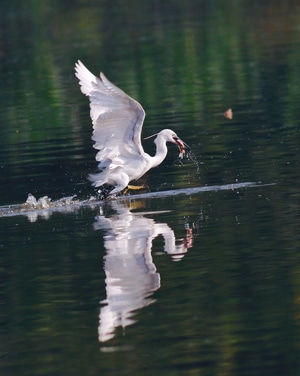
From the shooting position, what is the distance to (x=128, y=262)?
1241 cm

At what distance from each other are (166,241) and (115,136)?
3447 mm

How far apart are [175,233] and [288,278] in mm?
2654

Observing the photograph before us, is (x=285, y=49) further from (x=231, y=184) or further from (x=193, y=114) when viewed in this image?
(x=231, y=184)

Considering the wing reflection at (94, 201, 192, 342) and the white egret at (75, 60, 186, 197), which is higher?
the white egret at (75, 60, 186, 197)

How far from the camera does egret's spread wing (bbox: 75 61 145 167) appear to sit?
15.8 m

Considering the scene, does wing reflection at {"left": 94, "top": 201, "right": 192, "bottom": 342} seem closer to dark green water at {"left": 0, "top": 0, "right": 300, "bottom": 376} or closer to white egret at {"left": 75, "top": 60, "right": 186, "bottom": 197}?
dark green water at {"left": 0, "top": 0, "right": 300, "bottom": 376}

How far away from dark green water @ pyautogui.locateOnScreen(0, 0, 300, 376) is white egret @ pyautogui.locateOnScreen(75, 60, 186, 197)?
0.36 m

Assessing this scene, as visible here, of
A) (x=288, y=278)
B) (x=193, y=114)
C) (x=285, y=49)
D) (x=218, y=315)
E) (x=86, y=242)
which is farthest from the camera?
(x=285, y=49)

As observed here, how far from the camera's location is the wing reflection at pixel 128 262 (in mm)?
10508

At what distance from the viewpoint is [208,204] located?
1520cm

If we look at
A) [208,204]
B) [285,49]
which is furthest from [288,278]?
[285,49]

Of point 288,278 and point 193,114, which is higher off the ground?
point 193,114

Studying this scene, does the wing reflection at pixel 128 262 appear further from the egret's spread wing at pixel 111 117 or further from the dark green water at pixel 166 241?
the egret's spread wing at pixel 111 117

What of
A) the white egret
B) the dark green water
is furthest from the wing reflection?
the white egret
